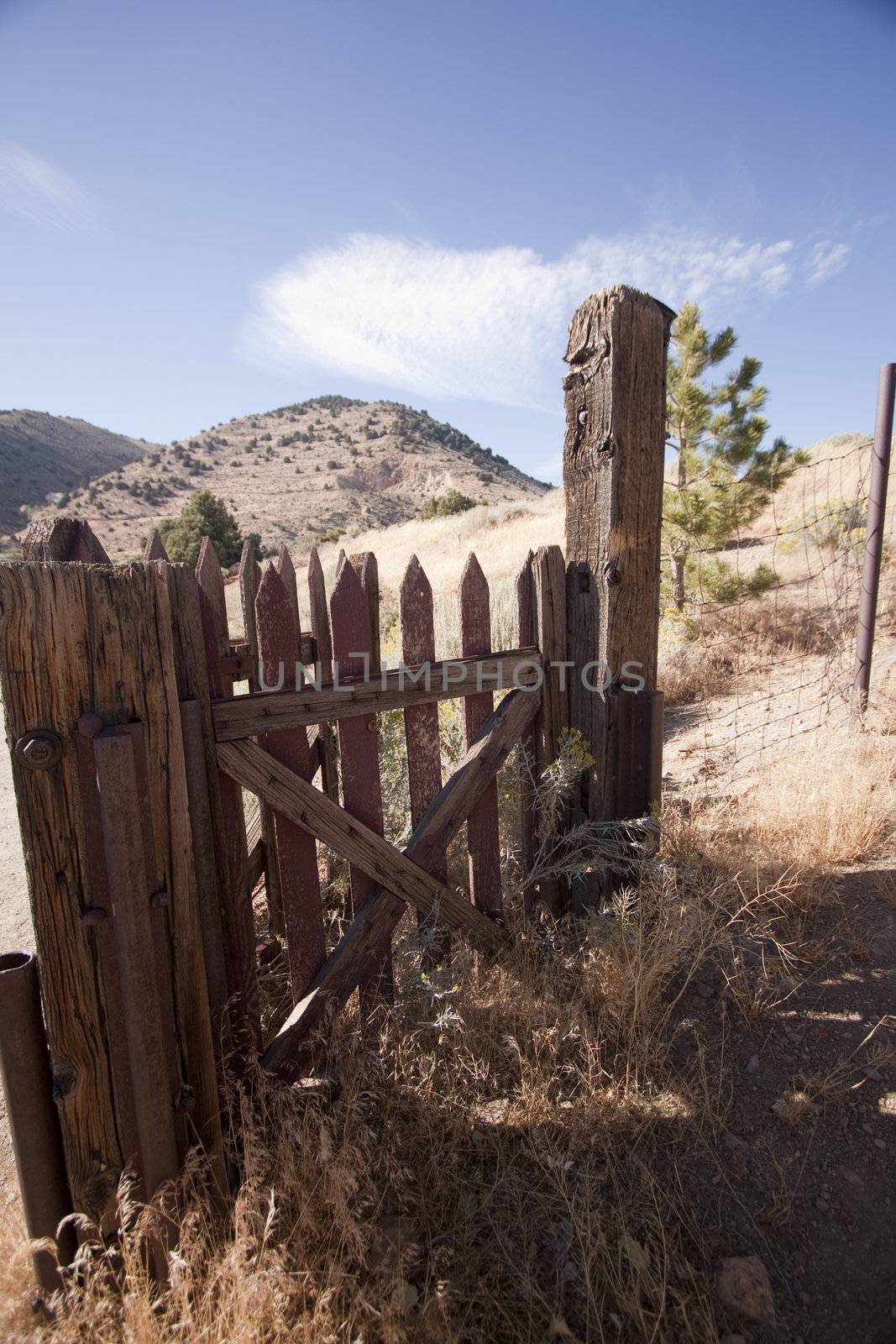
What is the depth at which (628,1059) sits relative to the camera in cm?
191

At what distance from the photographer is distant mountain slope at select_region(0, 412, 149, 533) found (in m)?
51.1

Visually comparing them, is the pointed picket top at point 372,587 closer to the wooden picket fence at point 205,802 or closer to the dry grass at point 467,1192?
the wooden picket fence at point 205,802

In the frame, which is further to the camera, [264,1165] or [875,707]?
[875,707]

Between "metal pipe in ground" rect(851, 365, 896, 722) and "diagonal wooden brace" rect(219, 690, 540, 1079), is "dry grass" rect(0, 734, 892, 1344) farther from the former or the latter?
"metal pipe in ground" rect(851, 365, 896, 722)

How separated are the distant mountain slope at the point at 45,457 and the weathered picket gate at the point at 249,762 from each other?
5317 centimetres

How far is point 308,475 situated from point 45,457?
2434 cm

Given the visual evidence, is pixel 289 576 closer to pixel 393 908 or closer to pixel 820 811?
pixel 393 908

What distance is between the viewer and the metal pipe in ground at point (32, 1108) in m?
1.30

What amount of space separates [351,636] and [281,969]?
1.47 metres

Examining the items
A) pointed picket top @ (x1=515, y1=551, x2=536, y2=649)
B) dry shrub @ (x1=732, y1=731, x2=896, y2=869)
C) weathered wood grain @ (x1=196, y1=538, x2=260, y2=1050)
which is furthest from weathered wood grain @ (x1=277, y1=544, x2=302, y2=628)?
dry shrub @ (x1=732, y1=731, x2=896, y2=869)

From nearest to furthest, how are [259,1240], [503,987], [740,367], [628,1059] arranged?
[259,1240], [628,1059], [503,987], [740,367]

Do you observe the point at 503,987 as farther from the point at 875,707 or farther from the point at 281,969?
the point at 875,707

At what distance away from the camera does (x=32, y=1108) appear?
1343 millimetres

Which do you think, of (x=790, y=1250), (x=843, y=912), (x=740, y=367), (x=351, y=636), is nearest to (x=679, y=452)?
(x=740, y=367)
